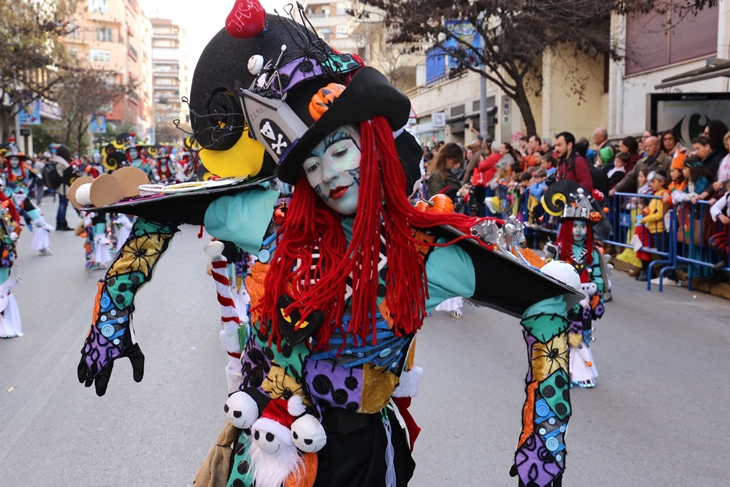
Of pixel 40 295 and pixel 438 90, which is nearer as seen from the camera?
pixel 40 295

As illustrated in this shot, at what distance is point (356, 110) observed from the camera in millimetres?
2037

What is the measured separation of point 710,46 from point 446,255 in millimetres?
15079

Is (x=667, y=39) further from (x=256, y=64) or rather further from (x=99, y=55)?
(x=99, y=55)

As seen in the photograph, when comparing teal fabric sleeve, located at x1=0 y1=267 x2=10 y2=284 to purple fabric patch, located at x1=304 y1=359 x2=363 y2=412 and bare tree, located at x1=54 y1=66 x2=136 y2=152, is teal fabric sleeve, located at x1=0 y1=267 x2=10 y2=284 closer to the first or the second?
purple fabric patch, located at x1=304 y1=359 x2=363 y2=412

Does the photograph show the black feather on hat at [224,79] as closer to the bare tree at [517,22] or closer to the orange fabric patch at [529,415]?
the orange fabric patch at [529,415]

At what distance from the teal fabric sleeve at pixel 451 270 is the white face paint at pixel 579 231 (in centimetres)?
415

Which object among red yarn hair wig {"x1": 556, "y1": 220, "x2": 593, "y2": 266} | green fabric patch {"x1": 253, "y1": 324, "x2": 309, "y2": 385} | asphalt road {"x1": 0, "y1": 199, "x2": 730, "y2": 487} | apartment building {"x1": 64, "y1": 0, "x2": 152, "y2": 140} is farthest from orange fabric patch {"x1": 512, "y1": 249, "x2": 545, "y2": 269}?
apartment building {"x1": 64, "y1": 0, "x2": 152, "y2": 140}

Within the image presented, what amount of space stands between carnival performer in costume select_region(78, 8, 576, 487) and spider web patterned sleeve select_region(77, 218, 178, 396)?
39 centimetres

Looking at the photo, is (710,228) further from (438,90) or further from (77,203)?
(438,90)

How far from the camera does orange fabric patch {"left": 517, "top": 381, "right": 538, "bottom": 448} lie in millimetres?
2099

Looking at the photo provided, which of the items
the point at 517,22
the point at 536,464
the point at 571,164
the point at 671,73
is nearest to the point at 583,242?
the point at 571,164

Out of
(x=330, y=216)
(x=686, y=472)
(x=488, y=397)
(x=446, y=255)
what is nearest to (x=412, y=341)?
(x=446, y=255)

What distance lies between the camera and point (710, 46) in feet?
50.2

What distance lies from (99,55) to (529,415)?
92.6 m
